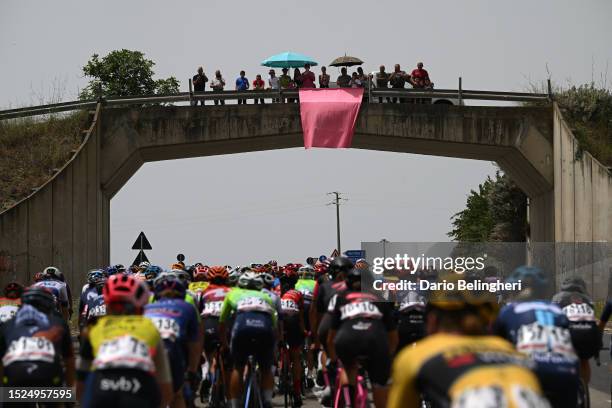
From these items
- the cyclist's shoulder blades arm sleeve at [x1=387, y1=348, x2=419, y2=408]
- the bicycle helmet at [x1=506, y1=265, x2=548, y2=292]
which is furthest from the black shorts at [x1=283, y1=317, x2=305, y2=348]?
the cyclist's shoulder blades arm sleeve at [x1=387, y1=348, x2=419, y2=408]

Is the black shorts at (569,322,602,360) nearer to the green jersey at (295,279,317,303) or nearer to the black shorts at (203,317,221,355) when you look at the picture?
the black shorts at (203,317,221,355)

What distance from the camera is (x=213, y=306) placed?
1573 cm

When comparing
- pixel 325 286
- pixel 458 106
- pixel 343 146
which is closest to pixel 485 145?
pixel 458 106

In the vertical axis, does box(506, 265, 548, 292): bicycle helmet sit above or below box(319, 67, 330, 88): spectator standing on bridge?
below

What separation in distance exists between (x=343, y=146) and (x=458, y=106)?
4.24 m

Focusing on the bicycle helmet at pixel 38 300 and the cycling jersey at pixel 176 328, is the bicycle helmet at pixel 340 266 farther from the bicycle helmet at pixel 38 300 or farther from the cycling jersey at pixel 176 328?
the bicycle helmet at pixel 38 300

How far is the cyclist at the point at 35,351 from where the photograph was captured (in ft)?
34.2

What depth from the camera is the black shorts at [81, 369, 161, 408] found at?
7914 mm

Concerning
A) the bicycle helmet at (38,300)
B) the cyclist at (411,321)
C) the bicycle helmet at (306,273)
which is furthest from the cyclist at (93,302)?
the bicycle helmet at (38,300)

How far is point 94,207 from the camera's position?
135 ft

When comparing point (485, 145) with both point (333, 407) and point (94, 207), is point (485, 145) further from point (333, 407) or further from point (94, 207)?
point (333, 407)

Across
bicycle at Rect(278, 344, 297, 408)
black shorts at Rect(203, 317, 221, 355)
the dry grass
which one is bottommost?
bicycle at Rect(278, 344, 297, 408)

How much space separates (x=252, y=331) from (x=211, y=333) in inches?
119

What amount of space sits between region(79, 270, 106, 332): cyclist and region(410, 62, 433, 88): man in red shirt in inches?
892
